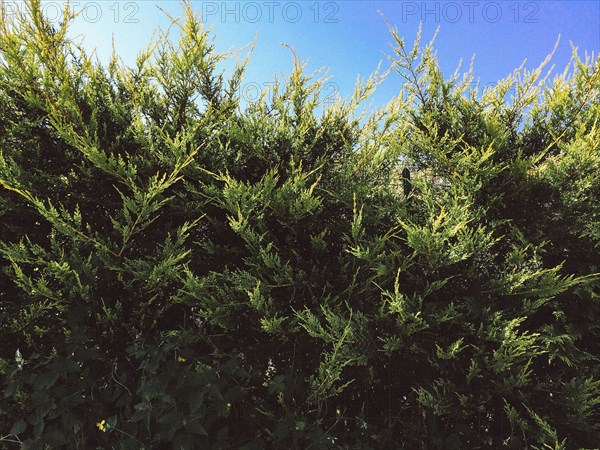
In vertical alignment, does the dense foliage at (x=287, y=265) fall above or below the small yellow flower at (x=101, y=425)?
above

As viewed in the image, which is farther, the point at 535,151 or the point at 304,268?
the point at 535,151

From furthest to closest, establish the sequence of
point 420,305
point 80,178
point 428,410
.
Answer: point 80,178, point 428,410, point 420,305

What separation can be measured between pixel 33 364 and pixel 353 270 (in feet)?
9.22

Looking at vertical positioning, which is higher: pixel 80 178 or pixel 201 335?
pixel 80 178

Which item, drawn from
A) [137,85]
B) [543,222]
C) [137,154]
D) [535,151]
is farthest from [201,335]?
[535,151]

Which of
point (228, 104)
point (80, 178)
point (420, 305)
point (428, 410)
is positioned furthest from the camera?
point (228, 104)

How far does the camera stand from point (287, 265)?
10.8 ft

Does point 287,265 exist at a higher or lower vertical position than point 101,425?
higher

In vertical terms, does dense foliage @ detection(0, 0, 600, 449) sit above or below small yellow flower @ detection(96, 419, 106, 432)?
above

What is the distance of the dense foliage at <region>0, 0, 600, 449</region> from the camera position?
3.03 metres

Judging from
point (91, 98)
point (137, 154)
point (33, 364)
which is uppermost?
point (91, 98)

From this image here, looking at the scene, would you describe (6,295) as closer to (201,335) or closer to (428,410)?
(201,335)

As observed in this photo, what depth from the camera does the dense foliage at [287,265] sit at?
9.93ft

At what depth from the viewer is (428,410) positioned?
3328 mm
